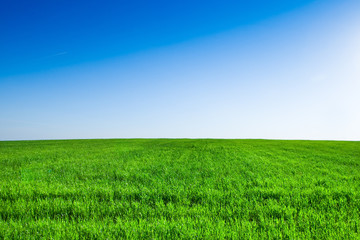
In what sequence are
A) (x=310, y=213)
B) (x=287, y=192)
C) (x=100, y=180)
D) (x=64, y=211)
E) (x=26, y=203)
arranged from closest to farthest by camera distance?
1. (x=310, y=213)
2. (x=64, y=211)
3. (x=26, y=203)
4. (x=287, y=192)
5. (x=100, y=180)

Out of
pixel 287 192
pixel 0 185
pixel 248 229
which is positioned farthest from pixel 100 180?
pixel 287 192

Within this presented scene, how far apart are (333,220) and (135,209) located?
4.76 m

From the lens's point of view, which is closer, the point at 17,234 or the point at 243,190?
the point at 17,234

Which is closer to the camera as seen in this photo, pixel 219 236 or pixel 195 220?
pixel 219 236

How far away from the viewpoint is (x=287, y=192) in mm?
6629

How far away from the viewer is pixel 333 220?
4648mm

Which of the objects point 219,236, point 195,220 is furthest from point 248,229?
point 195,220

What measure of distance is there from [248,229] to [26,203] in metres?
6.09

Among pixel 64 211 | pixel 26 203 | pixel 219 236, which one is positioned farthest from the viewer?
pixel 26 203

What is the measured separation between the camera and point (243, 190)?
6797 mm

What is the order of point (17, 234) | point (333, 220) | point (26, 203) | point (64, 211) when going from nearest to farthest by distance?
point (17, 234), point (333, 220), point (64, 211), point (26, 203)

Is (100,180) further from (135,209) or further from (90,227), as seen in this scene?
(90,227)

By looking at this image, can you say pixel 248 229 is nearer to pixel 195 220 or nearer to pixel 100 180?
pixel 195 220

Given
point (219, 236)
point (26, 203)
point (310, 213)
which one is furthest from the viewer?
point (26, 203)
